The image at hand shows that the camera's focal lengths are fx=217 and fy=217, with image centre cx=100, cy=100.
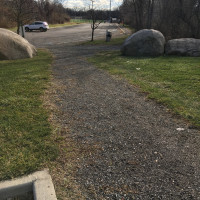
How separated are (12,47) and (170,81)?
7.59 m

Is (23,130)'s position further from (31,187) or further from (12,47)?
(12,47)

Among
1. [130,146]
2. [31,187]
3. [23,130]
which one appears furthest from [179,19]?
[31,187]

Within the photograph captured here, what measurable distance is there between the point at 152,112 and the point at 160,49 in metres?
7.84

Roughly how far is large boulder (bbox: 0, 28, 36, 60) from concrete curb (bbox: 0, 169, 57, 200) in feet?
28.9

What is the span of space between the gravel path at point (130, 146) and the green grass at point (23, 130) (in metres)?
0.45

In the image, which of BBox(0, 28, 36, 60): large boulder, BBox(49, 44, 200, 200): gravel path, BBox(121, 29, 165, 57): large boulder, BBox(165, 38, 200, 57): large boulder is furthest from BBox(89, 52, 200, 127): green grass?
BBox(0, 28, 36, 60): large boulder

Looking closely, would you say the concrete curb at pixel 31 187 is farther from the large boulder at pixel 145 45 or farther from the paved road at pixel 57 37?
the paved road at pixel 57 37

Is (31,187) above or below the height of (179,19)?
below

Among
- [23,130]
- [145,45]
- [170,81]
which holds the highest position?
[145,45]

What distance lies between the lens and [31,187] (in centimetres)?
239

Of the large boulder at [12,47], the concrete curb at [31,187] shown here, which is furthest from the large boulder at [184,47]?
the concrete curb at [31,187]

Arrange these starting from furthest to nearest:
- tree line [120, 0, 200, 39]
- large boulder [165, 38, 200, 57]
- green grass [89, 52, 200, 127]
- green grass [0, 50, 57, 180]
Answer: tree line [120, 0, 200, 39]
large boulder [165, 38, 200, 57]
green grass [89, 52, 200, 127]
green grass [0, 50, 57, 180]

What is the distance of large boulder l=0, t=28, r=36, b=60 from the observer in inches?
393

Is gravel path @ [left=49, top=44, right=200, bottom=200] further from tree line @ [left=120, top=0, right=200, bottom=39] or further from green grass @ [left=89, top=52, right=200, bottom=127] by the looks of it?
tree line @ [left=120, top=0, right=200, bottom=39]
